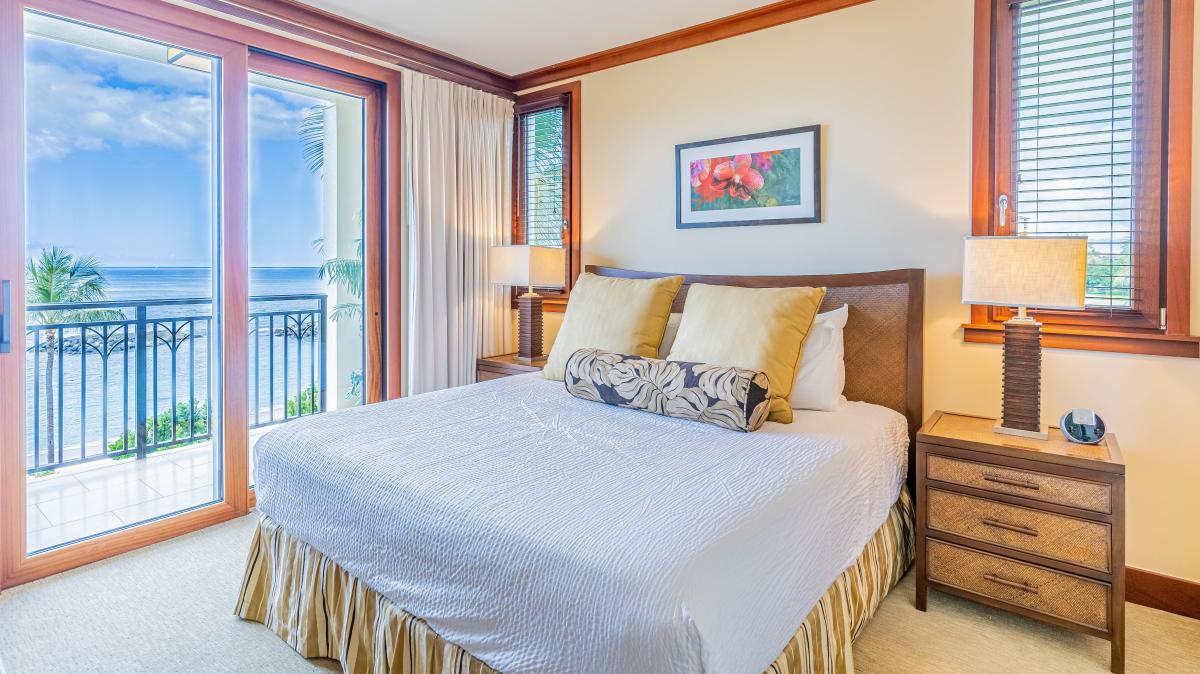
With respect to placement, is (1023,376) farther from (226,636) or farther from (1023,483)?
(226,636)

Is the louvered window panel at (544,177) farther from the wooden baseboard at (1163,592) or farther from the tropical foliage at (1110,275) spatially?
the wooden baseboard at (1163,592)

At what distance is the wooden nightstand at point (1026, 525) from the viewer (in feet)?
6.15

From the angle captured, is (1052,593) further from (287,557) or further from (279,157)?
(279,157)

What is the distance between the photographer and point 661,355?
9.33 ft

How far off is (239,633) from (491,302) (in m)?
2.49

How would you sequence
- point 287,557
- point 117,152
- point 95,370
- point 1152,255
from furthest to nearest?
point 95,370 → point 117,152 → point 1152,255 → point 287,557

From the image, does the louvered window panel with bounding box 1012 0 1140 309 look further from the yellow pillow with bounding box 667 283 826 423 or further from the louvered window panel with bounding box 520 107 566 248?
the louvered window panel with bounding box 520 107 566 248

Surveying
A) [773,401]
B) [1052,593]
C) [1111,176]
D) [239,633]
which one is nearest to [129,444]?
[239,633]

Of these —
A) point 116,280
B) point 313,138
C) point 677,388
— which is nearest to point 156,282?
point 116,280

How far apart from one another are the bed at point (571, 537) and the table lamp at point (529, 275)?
1284mm

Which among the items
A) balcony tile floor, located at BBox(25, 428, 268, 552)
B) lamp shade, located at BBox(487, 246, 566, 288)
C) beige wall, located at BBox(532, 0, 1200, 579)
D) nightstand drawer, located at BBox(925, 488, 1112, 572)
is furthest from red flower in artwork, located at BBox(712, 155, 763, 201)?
balcony tile floor, located at BBox(25, 428, 268, 552)

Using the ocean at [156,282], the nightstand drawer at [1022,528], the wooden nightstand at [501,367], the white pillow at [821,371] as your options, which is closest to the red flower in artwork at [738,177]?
the white pillow at [821,371]

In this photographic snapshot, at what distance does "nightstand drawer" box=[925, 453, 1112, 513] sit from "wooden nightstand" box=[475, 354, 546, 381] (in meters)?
2.11

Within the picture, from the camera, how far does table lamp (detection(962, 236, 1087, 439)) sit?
79.4 inches
